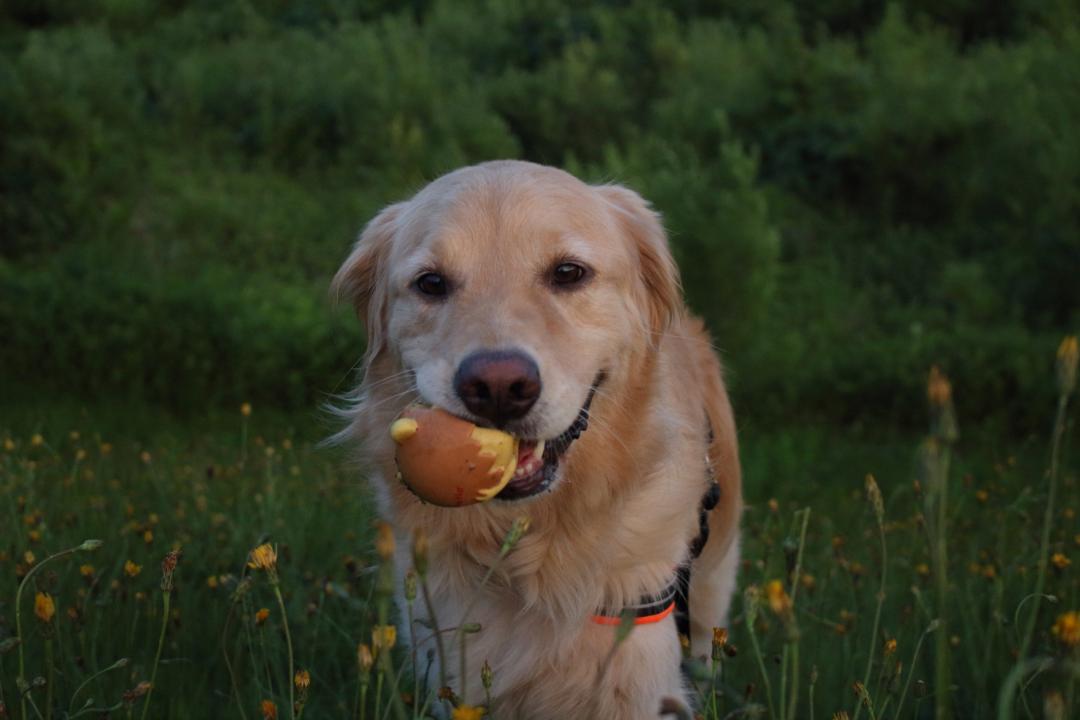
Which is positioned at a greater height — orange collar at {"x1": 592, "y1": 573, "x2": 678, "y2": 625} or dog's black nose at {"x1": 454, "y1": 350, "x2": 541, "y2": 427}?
dog's black nose at {"x1": 454, "y1": 350, "x2": 541, "y2": 427}

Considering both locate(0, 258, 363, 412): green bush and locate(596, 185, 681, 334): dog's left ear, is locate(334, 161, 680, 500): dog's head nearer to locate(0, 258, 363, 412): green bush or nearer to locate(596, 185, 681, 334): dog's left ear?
locate(596, 185, 681, 334): dog's left ear

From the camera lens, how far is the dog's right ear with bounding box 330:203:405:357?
305 centimetres

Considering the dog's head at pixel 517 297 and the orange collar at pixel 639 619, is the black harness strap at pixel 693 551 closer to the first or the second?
the orange collar at pixel 639 619

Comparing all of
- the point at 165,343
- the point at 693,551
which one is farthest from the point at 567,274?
the point at 165,343

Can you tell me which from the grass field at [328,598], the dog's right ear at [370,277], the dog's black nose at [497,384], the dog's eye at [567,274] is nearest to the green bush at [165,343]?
the grass field at [328,598]

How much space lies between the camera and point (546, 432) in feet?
7.69

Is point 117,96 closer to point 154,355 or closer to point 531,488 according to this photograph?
point 154,355

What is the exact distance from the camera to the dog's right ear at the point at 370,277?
10.0 feet

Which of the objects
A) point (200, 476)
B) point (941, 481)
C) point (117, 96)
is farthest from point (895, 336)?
point (941, 481)

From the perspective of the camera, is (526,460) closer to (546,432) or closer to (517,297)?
(546,432)

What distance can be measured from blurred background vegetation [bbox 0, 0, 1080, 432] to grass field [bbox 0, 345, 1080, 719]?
2591 mm

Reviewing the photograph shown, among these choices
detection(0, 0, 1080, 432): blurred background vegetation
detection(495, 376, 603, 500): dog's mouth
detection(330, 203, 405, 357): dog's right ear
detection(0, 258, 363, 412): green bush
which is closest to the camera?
detection(495, 376, 603, 500): dog's mouth

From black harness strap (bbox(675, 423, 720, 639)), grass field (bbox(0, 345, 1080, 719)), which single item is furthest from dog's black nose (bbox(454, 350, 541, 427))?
black harness strap (bbox(675, 423, 720, 639))

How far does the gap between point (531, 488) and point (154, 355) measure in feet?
19.3
